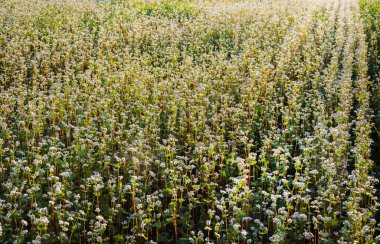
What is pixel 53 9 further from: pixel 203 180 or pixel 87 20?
pixel 203 180

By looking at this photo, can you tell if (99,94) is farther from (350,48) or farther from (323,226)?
(350,48)

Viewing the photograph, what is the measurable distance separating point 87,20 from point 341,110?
10687 mm

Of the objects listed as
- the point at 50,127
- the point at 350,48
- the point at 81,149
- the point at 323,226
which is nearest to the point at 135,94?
the point at 50,127

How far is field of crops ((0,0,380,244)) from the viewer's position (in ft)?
17.7

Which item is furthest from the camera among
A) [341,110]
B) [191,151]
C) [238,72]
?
[238,72]

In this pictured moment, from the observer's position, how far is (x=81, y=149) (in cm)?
662

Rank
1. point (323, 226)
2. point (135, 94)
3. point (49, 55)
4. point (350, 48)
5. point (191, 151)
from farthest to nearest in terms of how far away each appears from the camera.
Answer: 1. point (350, 48)
2. point (49, 55)
3. point (135, 94)
4. point (191, 151)
5. point (323, 226)

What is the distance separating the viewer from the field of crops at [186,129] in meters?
5.39

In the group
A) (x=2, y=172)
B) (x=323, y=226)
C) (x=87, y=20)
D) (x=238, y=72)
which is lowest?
(x=323, y=226)

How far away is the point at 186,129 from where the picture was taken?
25.4 feet

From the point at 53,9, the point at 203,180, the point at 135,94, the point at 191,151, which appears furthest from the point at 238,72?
the point at 53,9

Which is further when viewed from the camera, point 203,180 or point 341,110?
point 341,110

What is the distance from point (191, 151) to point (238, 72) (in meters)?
3.83

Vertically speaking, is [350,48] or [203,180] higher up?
[350,48]
